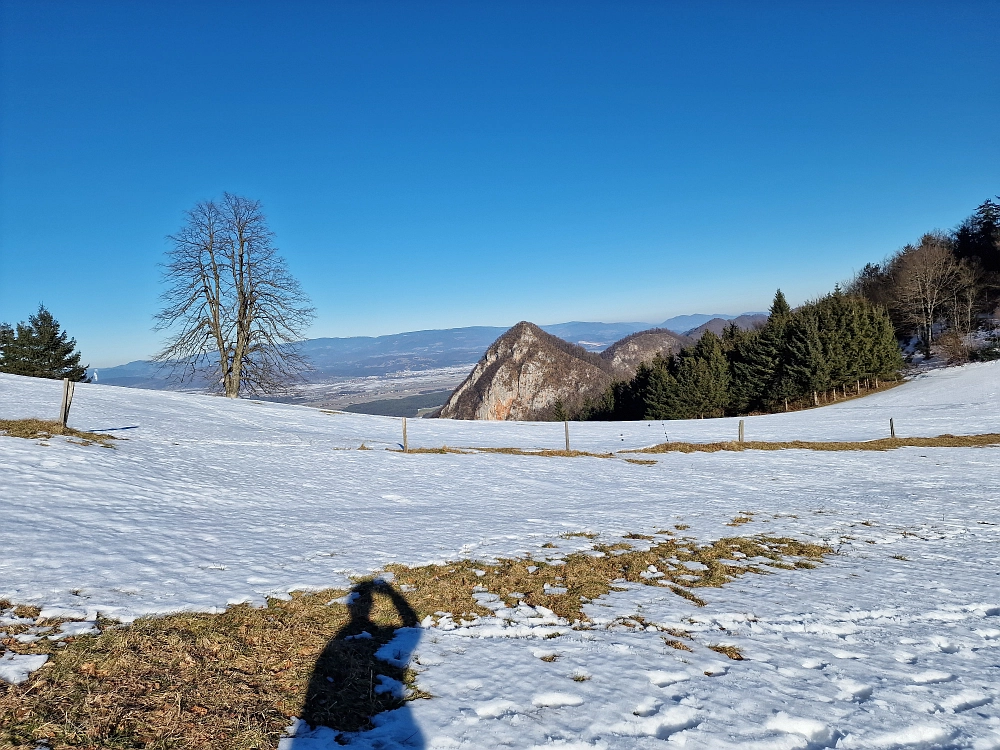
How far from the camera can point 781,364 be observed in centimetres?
5134

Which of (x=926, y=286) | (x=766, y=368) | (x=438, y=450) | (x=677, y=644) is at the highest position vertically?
(x=926, y=286)

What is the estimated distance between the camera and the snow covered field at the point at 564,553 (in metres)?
4.06

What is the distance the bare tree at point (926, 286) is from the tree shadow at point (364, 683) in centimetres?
7233

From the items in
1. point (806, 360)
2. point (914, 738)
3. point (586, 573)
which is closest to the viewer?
point (914, 738)

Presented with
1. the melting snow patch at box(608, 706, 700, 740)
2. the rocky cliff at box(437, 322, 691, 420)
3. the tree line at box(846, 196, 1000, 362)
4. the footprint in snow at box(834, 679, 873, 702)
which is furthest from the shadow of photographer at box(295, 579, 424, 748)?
the rocky cliff at box(437, 322, 691, 420)

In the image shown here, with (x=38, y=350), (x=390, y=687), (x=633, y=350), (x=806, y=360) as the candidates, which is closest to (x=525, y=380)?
(x=633, y=350)

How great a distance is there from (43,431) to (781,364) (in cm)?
5729

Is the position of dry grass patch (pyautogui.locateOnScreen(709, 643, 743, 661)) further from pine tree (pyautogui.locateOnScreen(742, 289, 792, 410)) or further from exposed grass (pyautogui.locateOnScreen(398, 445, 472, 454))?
pine tree (pyautogui.locateOnScreen(742, 289, 792, 410))

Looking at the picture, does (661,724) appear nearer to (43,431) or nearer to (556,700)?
(556,700)

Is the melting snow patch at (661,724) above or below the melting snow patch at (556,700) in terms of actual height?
below

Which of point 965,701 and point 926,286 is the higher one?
point 926,286

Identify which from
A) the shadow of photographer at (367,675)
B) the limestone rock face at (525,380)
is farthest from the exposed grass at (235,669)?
the limestone rock face at (525,380)

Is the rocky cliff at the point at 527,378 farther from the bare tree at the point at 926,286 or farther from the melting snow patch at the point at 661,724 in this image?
the melting snow patch at the point at 661,724

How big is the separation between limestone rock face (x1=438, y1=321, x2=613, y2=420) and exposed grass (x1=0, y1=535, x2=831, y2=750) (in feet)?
423
